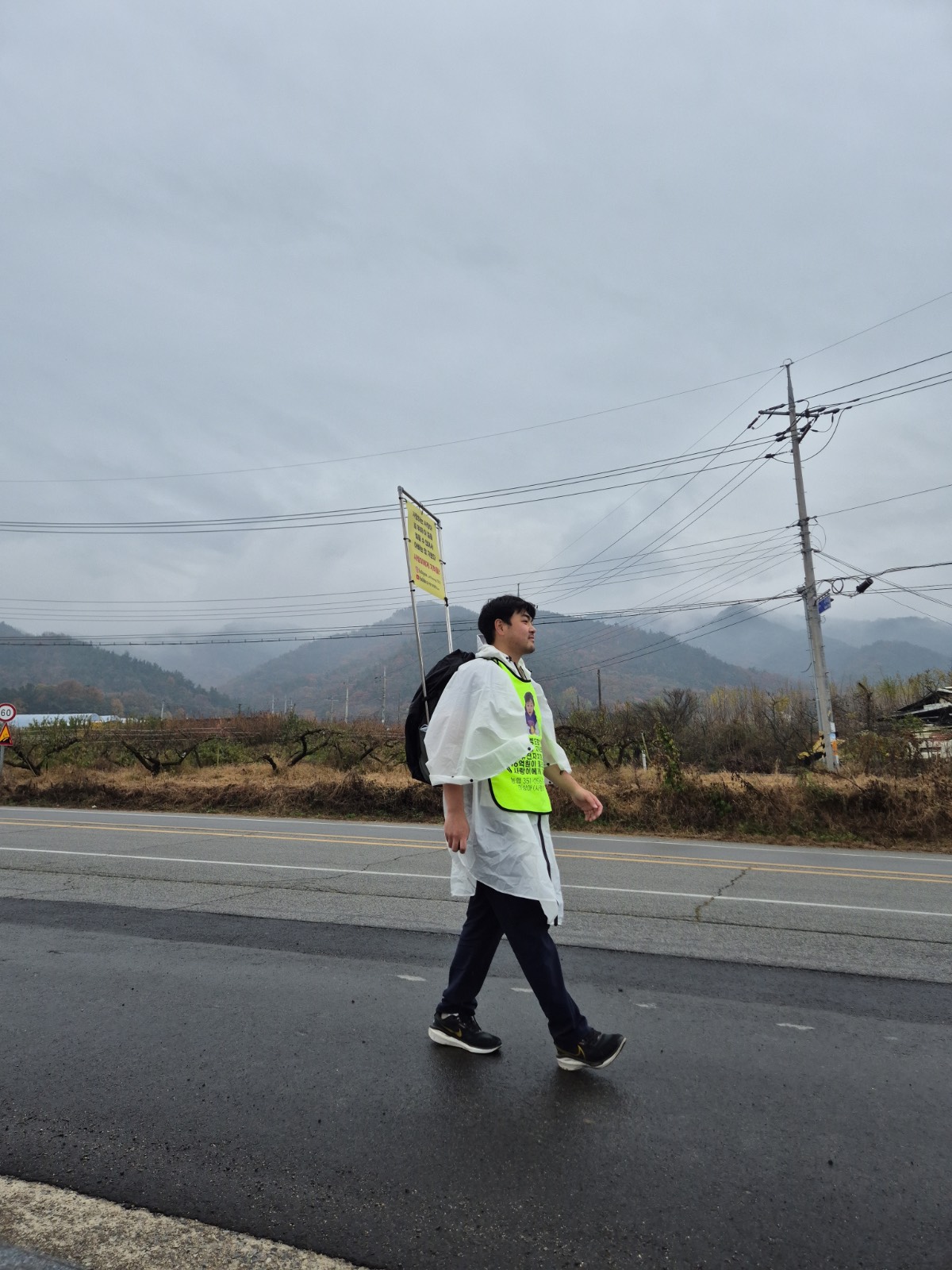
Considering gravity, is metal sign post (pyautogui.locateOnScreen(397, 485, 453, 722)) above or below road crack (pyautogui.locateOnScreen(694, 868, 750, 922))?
above

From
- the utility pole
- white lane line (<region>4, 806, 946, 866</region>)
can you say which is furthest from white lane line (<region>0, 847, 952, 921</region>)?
the utility pole

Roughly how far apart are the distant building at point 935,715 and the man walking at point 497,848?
20.3m

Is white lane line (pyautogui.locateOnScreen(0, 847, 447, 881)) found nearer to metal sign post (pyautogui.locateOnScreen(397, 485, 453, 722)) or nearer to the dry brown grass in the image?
metal sign post (pyautogui.locateOnScreen(397, 485, 453, 722))

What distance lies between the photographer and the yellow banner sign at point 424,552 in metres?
12.5

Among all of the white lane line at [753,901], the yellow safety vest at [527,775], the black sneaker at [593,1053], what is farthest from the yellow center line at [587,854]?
the yellow safety vest at [527,775]

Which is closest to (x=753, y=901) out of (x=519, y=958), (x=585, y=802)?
(x=585, y=802)

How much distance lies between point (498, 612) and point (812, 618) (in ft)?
87.3

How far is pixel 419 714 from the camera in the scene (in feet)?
12.6

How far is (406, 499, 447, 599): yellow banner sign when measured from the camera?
1246cm

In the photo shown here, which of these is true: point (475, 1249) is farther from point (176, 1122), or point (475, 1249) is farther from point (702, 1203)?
point (176, 1122)

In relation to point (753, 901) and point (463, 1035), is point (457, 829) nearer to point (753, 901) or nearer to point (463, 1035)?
point (463, 1035)

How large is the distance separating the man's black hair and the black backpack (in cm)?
13

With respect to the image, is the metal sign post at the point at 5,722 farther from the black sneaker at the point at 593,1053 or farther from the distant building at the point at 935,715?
the distant building at the point at 935,715

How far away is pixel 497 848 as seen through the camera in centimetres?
345
